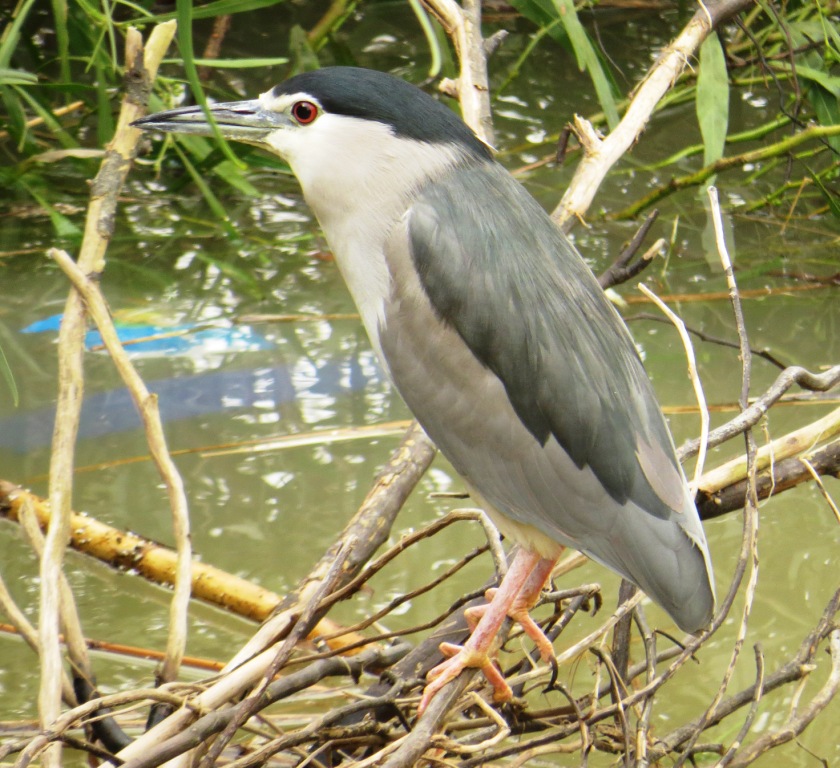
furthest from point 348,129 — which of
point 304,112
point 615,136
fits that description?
point 615,136

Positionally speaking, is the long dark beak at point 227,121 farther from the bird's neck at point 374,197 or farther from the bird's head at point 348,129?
the bird's neck at point 374,197

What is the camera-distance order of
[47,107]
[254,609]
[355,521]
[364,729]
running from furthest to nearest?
[47,107]
[254,609]
[355,521]
[364,729]

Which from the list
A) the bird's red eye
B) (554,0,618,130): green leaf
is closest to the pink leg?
the bird's red eye

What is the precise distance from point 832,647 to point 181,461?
1.67 meters

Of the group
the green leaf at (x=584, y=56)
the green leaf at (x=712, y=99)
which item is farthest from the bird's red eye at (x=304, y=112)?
the green leaf at (x=712, y=99)

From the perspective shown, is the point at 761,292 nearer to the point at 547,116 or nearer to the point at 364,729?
the point at 547,116

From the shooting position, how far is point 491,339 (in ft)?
6.11

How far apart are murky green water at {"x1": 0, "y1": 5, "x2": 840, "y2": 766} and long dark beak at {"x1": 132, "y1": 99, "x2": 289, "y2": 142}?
976 mm

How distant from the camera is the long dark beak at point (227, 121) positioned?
6.68 ft

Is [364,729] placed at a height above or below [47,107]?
below

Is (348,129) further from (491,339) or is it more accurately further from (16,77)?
(16,77)

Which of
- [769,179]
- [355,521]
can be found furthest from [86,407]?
[769,179]

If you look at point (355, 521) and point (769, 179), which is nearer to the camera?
point (355, 521)

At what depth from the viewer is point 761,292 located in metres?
3.53
